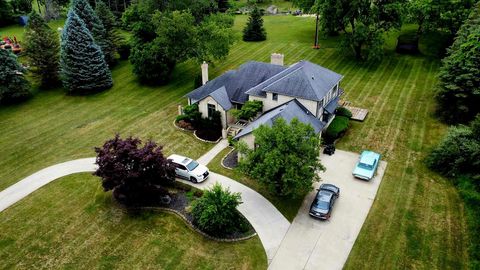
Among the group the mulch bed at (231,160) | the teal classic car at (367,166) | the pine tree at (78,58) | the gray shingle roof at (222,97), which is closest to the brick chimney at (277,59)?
the gray shingle roof at (222,97)

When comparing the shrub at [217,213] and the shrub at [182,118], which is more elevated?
the shrub at [182,118]

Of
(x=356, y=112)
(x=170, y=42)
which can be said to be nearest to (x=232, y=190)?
(x=356, y=112)

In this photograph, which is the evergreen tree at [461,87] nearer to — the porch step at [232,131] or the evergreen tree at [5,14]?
the porch step at [232,131]

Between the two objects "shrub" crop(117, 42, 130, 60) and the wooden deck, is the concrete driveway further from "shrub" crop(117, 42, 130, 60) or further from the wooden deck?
"shrub" crop(117, 42, 130, 60)

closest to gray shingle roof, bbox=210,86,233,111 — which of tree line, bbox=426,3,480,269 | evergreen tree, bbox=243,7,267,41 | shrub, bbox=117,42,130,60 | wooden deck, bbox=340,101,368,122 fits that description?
wooden deck, bbox=340,101,368,122

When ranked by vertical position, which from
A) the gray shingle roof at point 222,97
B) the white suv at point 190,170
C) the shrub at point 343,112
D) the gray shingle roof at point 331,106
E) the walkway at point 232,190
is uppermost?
the gray shingle roof at point 222,97

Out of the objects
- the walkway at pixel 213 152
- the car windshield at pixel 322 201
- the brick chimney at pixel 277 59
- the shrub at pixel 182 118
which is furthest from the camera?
the brick chimney at pixel 277 59

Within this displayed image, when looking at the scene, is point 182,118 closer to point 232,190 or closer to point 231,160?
point 231,160
